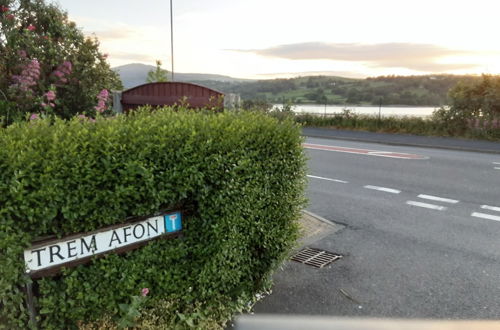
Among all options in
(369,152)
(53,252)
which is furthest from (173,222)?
(369,152)

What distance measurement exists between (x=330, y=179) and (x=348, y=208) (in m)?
2.66

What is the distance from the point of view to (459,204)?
7930 mm

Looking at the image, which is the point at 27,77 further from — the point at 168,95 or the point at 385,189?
the point at 385,189

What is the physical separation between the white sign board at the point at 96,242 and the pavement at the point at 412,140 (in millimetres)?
15318

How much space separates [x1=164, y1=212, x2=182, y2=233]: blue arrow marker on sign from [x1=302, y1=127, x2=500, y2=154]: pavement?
15160 millimetres

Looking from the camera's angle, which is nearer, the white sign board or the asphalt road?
the white sign board

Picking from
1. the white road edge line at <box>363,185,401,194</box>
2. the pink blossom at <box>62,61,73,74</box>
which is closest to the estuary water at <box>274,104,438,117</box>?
the white road edge line at <box>363,185,401,194</box>

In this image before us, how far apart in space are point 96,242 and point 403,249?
13.3 feet

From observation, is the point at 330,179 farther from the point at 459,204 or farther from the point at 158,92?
the point at 158,92

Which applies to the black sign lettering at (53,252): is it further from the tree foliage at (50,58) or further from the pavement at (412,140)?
the pavement at (412,140)

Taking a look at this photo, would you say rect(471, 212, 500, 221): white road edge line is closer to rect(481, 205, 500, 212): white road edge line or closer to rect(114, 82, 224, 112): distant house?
rect(481, 205, 500, 212): white road edge line

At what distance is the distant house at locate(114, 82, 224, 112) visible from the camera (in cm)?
773

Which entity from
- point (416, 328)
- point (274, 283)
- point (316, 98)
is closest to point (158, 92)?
point (274, 283)

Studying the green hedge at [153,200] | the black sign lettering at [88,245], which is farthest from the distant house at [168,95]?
the black sign lettering at [88,245]
